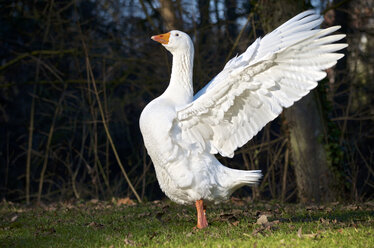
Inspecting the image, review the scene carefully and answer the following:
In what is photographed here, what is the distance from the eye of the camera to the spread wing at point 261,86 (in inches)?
199

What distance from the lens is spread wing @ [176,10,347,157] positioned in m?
5.05

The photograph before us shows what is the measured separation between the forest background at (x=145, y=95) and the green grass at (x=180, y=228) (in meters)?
2.32

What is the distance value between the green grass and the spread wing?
106 centimetres

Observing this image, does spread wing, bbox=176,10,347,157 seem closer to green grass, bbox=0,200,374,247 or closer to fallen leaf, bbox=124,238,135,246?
green grass, bbox=0,200,374,247

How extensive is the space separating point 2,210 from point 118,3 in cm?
688

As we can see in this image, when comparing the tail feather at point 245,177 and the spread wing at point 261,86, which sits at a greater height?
the spread wing at point 261,86

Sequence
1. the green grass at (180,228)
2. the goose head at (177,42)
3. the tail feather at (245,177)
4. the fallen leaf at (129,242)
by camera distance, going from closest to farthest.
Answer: the green grass at (180,228)
the fallen leaf at (129,242)
the tail feather at (245,177)
the goose head at (177,42)

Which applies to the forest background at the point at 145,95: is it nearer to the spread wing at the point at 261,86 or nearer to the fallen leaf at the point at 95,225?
the fallen leaf at the point at 95,225

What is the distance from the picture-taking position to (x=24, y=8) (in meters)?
13.8

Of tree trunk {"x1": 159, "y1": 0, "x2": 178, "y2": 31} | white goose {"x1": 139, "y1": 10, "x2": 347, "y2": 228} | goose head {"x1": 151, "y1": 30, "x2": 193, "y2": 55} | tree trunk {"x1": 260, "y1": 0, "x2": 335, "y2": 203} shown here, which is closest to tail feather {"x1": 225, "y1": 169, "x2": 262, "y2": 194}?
white goose {"x1": 139, "y1": 10, "x2": 347, "y2": 228}

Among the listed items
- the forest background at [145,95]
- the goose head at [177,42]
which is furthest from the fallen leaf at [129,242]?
the forest background at [145,95]

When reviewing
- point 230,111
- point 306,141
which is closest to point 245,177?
point 230,111

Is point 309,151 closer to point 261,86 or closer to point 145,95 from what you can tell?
point 261,86

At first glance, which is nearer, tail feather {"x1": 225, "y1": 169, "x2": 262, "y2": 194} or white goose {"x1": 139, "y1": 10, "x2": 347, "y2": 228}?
white goose {"x1": 139, "y1": 10, "x2": 347, "y2": 228}
